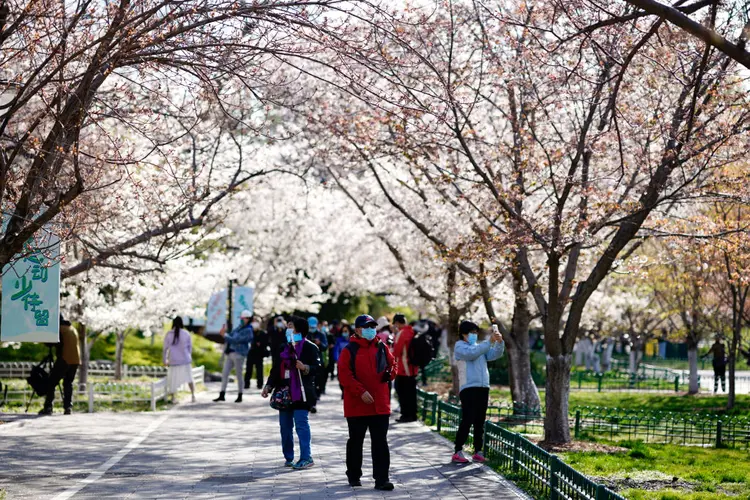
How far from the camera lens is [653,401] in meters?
30.4

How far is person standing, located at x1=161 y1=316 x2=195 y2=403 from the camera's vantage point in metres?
21.7

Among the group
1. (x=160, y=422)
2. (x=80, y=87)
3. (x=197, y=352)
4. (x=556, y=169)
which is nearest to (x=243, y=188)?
(x=160, y=422)

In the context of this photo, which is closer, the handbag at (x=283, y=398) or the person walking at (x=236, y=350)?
the handbag at (x=283, y=398)

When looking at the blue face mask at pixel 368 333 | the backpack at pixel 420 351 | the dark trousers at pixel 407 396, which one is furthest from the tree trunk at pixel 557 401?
the blue face mask at pixel 368 333

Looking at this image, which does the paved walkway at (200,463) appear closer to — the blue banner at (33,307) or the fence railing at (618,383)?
the blue banner at (33,307)

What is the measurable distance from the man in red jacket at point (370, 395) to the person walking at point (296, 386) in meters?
1.24

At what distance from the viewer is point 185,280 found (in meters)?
31.0

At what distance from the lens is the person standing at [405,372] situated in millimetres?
18312

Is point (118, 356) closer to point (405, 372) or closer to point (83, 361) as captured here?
point (83, 361)

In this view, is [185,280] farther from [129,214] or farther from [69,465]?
[69,465]

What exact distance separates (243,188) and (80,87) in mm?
9075

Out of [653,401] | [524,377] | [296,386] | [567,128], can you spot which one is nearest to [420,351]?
[524,377]

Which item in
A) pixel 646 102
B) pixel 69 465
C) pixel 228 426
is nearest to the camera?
pixel 69 465

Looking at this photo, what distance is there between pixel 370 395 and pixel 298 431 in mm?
1750
